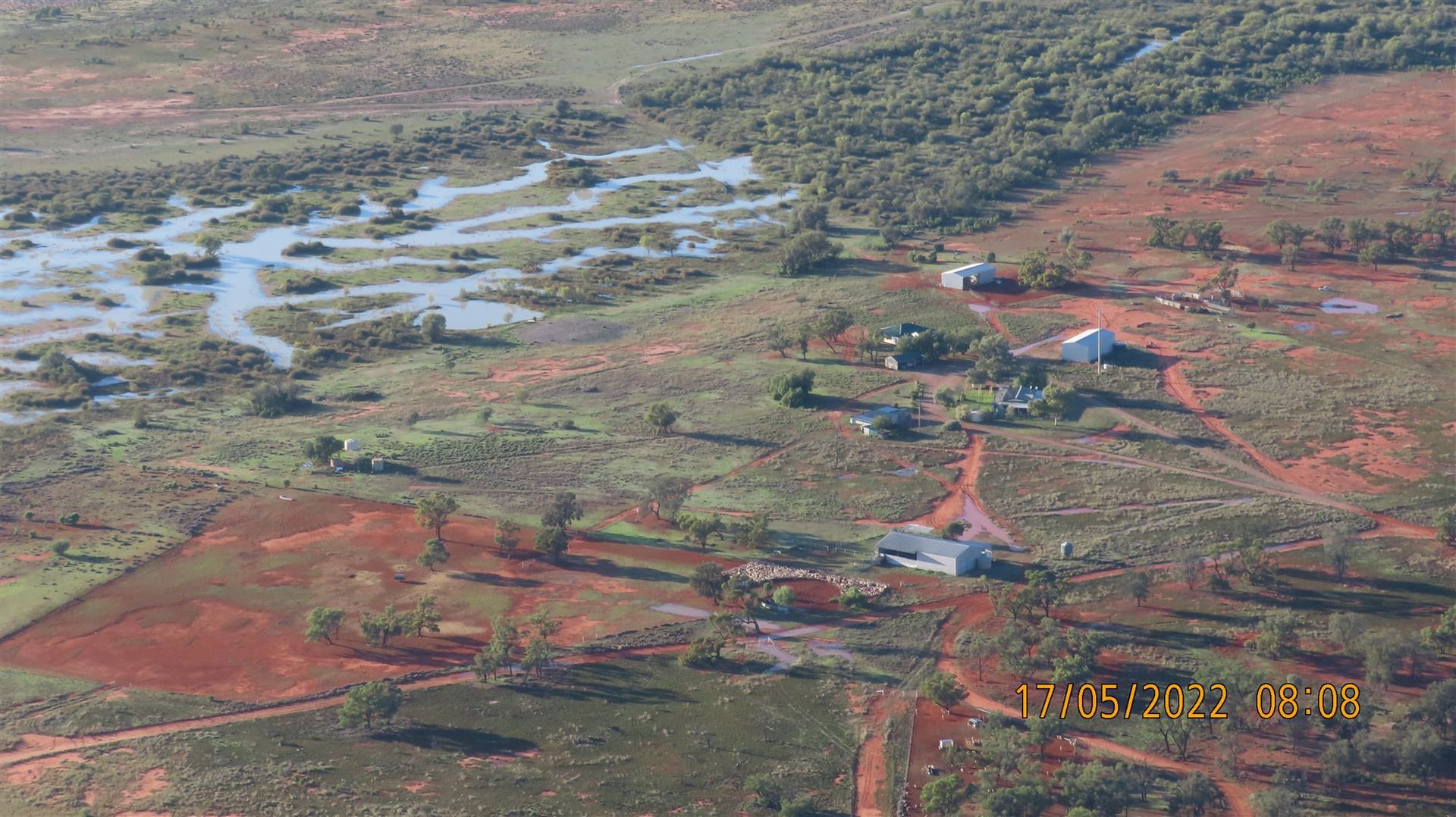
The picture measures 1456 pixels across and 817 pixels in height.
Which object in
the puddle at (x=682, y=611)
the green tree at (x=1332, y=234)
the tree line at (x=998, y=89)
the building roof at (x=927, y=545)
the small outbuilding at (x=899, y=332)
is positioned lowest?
the puddle at (x=682, y=611)

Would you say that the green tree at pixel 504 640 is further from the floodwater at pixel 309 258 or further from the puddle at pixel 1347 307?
the puddle at pixel 1347 307

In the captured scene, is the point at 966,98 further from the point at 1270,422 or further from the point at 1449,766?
the point at 1449,766

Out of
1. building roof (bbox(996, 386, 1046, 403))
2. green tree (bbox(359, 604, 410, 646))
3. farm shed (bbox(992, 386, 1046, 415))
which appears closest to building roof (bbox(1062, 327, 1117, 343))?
building roof (bbox(996, 386, 1046, 403))

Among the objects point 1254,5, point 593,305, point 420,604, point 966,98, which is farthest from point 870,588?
point 1254,5

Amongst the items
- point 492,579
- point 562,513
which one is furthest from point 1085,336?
point 492,579

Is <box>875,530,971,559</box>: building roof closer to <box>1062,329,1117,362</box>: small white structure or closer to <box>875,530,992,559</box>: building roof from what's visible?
<box>875,530,992,559</box>: building roof

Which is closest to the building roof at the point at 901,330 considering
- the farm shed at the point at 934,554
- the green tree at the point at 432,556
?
the farm shed at the point at 934,554

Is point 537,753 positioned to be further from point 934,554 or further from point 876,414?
point 876,414
